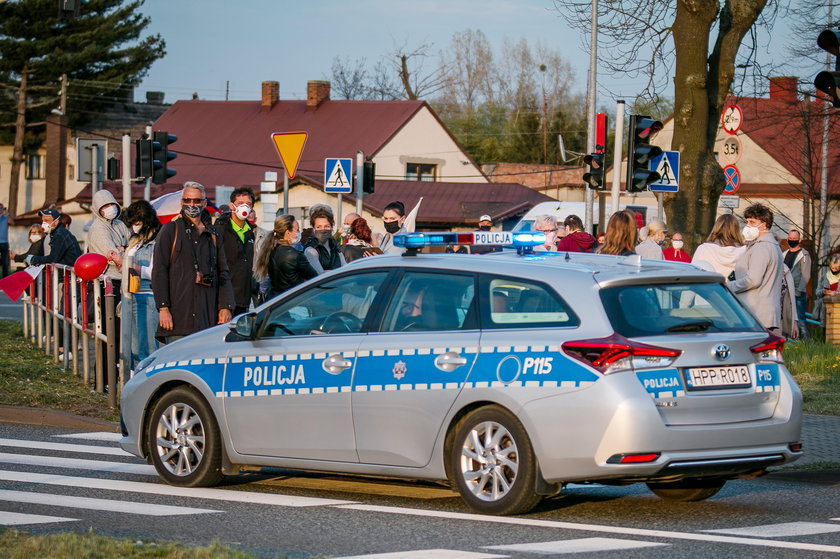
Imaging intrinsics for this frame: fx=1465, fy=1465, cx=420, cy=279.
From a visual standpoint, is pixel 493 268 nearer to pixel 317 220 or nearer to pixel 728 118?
pixel 317 220

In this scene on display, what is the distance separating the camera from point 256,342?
9.39m

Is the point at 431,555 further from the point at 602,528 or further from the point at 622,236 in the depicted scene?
the point at 622,236

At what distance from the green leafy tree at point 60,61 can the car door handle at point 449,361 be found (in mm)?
66650

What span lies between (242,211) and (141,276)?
114cm

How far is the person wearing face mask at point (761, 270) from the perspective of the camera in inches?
510

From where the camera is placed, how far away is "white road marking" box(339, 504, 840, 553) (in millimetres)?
7402

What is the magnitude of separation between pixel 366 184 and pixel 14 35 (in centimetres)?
5331

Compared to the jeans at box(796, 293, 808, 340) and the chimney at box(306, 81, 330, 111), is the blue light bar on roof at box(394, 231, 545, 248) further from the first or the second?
the chimney at box(306, 81, 330, 111)

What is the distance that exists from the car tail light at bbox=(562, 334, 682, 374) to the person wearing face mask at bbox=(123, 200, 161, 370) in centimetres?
612

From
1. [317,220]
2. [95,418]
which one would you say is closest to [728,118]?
[317,220]

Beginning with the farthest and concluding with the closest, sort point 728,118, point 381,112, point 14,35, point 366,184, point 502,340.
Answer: point 14,35, point 381,112, point 728,118, point 366,184, point 502,340

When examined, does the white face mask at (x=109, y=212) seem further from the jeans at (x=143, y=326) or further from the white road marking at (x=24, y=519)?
the white road marking at (x=24, y=519)

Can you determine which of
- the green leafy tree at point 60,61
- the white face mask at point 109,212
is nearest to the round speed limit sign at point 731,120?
the white face mask at point 109,212

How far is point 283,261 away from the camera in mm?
13547
